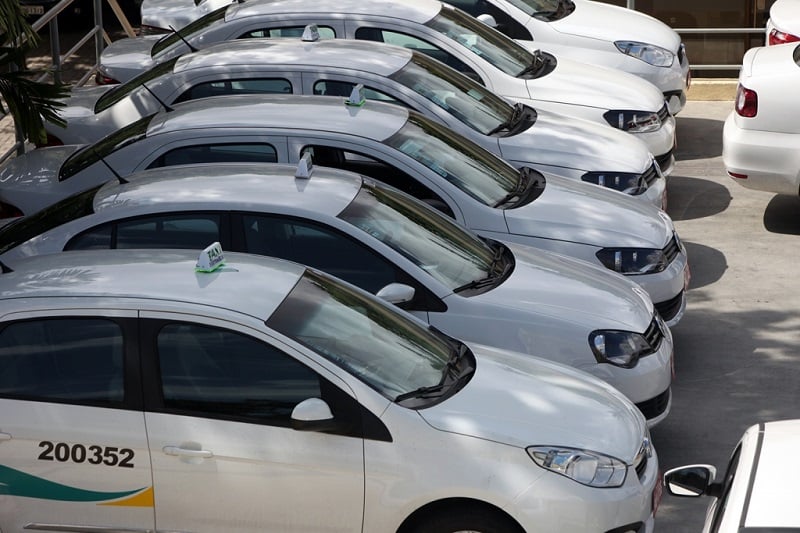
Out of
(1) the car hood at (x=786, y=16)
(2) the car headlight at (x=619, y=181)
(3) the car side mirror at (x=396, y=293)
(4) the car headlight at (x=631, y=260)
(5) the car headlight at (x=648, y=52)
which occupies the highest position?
(3) the car side mirror at (x=396, y=293)

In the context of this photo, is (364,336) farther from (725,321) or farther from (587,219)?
(725,321)

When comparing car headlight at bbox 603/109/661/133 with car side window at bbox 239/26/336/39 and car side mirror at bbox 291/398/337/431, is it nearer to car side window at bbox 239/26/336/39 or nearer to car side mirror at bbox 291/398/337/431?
car side window at bbox 239/26/336/39

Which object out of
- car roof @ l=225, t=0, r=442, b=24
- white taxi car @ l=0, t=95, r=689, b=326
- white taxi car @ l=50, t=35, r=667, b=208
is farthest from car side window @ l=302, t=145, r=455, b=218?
car roof @ l=225, t=0, r=442, b=24

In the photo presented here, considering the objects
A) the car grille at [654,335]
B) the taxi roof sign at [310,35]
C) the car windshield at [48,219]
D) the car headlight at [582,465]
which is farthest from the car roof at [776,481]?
the taxi roof sign at [310,35]

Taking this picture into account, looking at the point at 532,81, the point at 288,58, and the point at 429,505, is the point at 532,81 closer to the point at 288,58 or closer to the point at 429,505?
the point at 288,58

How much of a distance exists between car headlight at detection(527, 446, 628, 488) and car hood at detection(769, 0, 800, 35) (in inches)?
359

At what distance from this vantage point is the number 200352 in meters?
5.70

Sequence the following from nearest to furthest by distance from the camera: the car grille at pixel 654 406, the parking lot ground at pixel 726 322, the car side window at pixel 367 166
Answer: the car grille at pixel 654 406 < the parking lot ground at pixel 726 322 < the car side window at pixel 367 166

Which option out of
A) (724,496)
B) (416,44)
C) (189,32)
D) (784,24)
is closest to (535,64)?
(416,44)

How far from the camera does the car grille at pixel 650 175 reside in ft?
35.0

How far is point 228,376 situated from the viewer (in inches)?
227

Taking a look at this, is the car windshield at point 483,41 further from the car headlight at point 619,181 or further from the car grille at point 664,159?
the car headlight at point 619,181

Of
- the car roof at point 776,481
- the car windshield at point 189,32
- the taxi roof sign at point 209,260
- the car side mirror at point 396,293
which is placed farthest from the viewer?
the car windshield at point 189,32

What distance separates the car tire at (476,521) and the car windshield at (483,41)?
22.9ft
